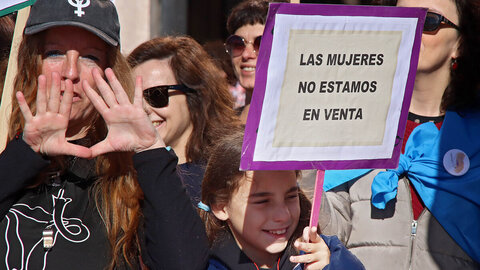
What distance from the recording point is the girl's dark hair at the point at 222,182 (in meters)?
2.87

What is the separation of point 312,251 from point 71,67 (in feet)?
3.41

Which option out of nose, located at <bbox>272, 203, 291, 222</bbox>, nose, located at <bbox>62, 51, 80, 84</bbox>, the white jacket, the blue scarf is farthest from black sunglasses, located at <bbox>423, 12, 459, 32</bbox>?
nose, located at <bbox>62, 51, 80, 84</bbox>

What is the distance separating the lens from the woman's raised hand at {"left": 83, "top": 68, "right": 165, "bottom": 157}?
2.43m

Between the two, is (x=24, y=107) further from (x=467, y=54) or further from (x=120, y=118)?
(x=467, y=54)

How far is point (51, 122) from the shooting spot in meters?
2.45

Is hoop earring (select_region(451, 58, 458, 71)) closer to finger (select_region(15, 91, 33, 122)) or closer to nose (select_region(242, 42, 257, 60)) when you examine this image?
nose (select_region(242, 42, 257, 60))

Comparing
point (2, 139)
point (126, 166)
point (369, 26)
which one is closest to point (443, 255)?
point (369, 26)

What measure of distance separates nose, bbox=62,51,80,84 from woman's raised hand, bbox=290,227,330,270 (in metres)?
0.95

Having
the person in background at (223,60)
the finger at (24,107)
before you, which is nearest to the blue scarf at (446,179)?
the finger at (24,107)

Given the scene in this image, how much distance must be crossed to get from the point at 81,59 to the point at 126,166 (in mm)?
412

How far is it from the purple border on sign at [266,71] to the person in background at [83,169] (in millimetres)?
279

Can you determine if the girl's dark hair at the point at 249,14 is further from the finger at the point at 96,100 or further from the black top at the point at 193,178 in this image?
the finger at the point at 96,100

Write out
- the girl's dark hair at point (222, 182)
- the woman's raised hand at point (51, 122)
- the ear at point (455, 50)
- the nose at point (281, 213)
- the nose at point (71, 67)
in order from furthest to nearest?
the ear at point (455, 50) < the girl's dark hair at point (222, 182) < the nose at point (281, 213) < the nose at point (71, 67) < the woman's raised hand at point (51, 122)

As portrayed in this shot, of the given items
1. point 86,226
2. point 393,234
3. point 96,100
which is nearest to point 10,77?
point 96,100
